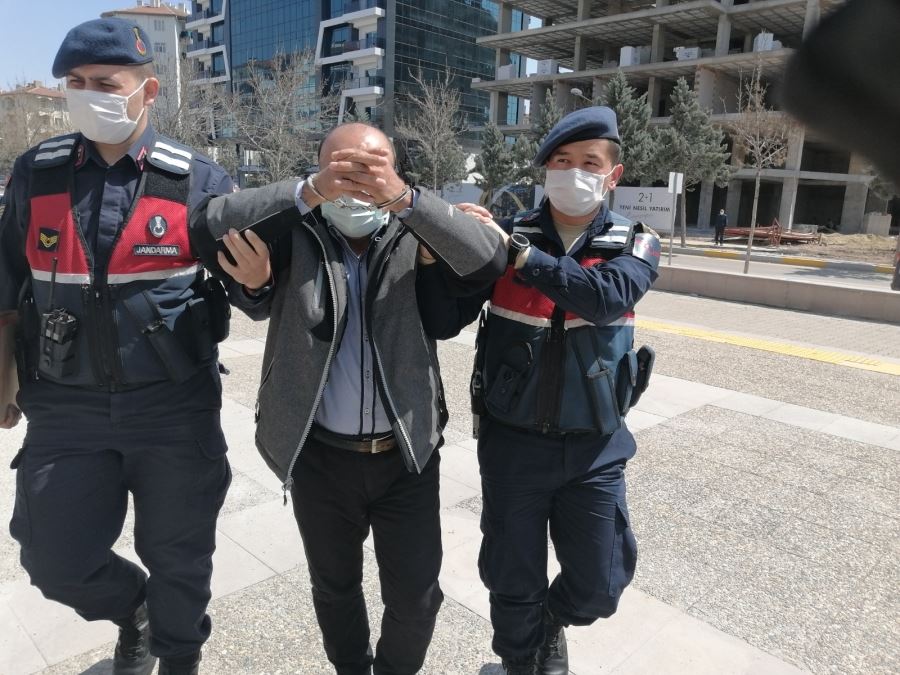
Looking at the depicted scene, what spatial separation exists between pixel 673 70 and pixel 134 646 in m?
47.1

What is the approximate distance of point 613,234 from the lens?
7.57 ft

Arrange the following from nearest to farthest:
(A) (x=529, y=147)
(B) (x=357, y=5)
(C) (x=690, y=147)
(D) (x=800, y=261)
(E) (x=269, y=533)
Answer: (E) (x=269, y=533) → (D) (x=800, y=261) → (C) (x=690, y=147) → (A) (x=529, y=147) → (B) (x=357, y=5)

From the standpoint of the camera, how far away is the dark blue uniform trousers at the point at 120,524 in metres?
2.03

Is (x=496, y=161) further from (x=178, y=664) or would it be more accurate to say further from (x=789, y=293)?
(x=178, y=664)

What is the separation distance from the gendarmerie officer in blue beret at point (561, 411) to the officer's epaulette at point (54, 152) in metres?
1.23

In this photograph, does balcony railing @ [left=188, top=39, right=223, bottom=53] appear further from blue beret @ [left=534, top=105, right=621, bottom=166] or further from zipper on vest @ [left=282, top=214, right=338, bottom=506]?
zipper on vest @ [left=282, top=214, right=338, bottom=506]

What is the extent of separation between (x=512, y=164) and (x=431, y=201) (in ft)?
139

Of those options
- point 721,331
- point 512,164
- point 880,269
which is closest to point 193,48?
point 512,164

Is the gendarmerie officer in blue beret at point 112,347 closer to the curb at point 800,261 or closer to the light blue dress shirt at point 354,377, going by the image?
the light blue dress shirt at point 354,377

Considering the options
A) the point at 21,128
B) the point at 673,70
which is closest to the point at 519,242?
the point at 673,70

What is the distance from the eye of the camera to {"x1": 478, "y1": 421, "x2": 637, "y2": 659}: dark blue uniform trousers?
2.23 m

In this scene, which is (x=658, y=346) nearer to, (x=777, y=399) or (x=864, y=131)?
(x=777, y=399)

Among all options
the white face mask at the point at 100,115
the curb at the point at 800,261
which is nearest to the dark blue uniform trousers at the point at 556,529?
the white face mask at the point at 100,115

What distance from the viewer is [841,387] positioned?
22.4 ft
